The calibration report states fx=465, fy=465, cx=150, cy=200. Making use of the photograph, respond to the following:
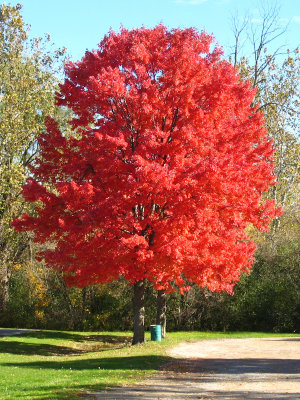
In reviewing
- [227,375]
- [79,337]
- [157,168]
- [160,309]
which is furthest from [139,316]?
[157,168]

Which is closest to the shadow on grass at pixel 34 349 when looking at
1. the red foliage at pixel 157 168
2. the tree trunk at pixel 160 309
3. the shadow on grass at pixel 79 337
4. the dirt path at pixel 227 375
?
the shadow on grass at pixel 79 337

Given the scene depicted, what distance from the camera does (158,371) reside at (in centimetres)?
1282

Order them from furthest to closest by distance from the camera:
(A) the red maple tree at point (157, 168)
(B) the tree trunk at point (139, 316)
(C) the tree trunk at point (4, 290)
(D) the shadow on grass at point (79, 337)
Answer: (C) the tree trunk at point (4, 290) → (D) the shadow on grass at point (79, 337) → (B) the tree trunk at point (139, 316) → (A) the red maple tree at point (157, 168)

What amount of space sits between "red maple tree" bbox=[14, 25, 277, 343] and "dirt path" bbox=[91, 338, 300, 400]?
8.35 feet

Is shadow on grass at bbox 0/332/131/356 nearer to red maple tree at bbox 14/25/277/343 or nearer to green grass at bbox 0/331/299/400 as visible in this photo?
green grass at bbox 0/331/299/400

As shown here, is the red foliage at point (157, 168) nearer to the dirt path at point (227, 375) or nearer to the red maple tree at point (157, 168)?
the red maple tree at point (157, 168)

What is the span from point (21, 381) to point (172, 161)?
25.2 ft

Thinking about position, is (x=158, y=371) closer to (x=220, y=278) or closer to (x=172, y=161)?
(x=220, y=278)

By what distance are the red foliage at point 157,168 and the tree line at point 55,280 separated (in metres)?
9.45

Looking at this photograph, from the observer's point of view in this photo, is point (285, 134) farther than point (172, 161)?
Yes

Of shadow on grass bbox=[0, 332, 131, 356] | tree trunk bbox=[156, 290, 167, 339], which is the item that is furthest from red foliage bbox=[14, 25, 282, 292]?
tree trunk bbox=[156, 290, 167, 339]

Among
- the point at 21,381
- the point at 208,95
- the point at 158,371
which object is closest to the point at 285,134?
the point at 208,95

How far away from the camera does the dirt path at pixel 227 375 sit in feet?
31.9

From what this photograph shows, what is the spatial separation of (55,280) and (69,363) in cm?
1312
